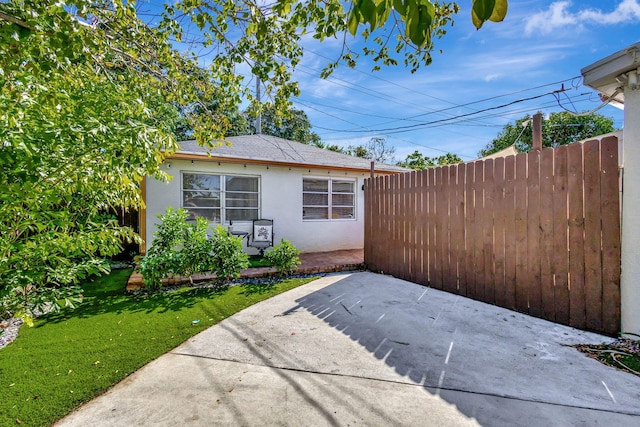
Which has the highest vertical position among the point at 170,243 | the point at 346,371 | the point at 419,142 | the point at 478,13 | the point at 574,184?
the point at 419,142

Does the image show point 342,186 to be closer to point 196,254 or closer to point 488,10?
point 196,254

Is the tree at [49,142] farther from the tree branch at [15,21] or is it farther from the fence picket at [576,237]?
the fence picket at [576,237]

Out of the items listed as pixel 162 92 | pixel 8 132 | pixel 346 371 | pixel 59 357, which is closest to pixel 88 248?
pixel 59 357

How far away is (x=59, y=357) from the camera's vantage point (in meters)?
2.90

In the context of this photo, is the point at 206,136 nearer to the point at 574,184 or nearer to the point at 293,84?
the point at 293,84

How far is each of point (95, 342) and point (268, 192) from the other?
19.2 ft

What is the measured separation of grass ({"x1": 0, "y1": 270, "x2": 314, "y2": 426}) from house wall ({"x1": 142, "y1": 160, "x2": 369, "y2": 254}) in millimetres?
2734

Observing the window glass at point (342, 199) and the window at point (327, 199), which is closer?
the window at point (327, 199)

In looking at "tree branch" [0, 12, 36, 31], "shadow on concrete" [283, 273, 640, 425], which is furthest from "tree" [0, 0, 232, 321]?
"shadow on concrete" [283, 273, 640, 425]

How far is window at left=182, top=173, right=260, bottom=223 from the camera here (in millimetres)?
7902

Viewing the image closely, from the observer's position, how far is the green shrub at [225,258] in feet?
17.9

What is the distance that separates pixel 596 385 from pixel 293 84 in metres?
4.06

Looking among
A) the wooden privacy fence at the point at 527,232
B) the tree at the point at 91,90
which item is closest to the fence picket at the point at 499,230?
the wooden privacy fence at the point at 527,232

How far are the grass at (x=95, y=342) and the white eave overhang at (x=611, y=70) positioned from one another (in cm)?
513
